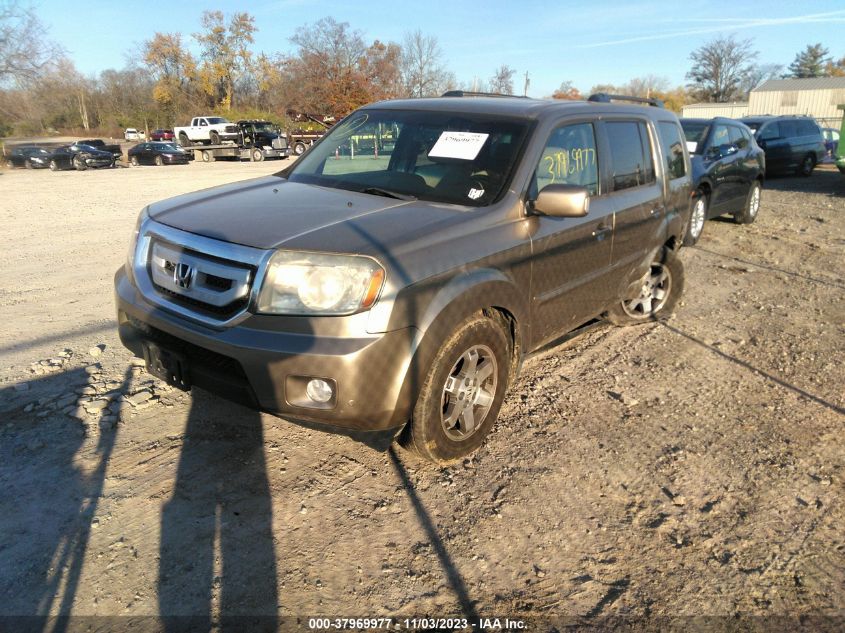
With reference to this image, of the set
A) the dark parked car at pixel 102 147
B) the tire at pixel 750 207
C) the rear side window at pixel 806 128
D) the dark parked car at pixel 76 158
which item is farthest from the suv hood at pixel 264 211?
the dark parked car at pixel 102 147

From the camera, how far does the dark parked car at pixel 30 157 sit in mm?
31312

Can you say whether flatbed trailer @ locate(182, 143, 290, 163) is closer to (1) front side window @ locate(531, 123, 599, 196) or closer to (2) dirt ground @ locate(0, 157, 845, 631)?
(2) dirt ground @ locate(0, 157, 845, 631)

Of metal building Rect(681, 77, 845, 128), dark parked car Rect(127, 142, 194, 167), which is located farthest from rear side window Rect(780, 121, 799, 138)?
metal building Rect(681, 77, 845, 128)

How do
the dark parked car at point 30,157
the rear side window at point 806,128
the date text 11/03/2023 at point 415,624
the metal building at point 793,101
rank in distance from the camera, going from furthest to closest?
the metal building at point 793,101, the dark parked car at point 30,157, the rear side window at point 806,128, the date text 11/03/2023 at point 415,624

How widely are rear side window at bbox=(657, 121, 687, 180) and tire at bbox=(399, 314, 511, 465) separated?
111 inches

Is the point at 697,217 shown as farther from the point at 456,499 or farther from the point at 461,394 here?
the point at 456,499

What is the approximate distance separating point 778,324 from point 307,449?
→ 15.1 feet

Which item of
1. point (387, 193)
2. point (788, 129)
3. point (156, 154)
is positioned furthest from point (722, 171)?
point (156, 154)

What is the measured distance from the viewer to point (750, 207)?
35.9 ft

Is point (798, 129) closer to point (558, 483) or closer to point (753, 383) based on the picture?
point (753, 383)

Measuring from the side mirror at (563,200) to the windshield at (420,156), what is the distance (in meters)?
0.26

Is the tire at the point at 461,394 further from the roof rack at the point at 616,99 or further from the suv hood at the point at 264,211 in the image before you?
the roof rack at the point at 616,99

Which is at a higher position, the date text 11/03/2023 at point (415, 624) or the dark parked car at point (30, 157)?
the dark parked car at point (30, 157)

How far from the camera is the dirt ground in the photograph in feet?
8.04
